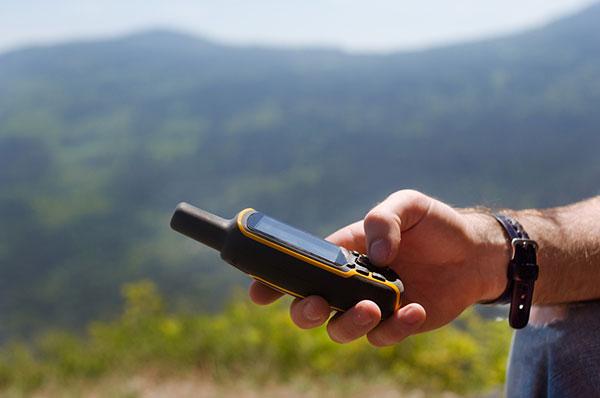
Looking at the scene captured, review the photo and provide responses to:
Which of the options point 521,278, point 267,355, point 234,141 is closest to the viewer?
point 521,278

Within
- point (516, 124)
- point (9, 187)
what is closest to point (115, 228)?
point (9, 187)

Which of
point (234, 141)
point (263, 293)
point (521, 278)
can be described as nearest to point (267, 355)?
point (263, 293)

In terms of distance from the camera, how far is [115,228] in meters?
9.09

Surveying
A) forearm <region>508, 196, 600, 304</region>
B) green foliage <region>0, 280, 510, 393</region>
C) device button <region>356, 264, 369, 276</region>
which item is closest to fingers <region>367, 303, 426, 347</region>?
device button <region>356, 264, 369, 276</region>

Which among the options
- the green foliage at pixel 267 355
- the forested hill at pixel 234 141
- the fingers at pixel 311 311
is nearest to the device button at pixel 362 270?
the fingers at pixel 311 311

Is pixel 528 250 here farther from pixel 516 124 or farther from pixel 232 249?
pixel 516 124

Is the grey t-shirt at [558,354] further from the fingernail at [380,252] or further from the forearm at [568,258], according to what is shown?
the fingernail at [380,252]

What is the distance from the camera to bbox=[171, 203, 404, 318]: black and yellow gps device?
3.35 ft

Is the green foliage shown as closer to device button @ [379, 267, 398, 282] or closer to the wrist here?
the wrist

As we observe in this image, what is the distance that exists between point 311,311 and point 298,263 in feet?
0.35

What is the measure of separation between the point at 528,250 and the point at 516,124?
8.68 m

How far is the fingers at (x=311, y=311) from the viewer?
1.02 metres

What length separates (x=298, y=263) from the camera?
1025 mm

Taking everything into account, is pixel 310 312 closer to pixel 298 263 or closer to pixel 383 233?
pixel 298 263
